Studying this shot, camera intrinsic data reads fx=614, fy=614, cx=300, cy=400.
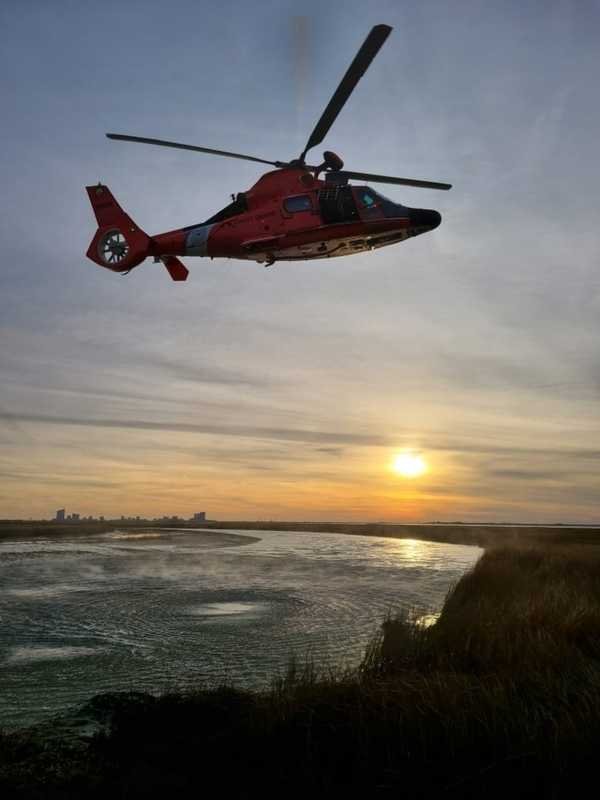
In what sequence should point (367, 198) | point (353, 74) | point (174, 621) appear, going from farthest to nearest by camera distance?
point (174, 621), point (367, 198), point (353, 74)

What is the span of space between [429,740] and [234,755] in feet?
8.09

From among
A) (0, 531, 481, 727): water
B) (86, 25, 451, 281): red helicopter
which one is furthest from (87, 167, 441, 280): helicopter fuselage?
(0, 531, 481, 727): water

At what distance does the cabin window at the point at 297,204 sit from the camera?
17.7 meters

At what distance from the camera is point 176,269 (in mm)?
19500

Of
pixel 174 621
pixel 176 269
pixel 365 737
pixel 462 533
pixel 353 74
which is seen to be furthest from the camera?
pixel 462 533

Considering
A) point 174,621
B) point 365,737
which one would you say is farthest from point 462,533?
point 365,737

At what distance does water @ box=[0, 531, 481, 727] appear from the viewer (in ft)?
41.3

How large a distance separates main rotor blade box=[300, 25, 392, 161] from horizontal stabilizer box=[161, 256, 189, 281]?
5.80 meters

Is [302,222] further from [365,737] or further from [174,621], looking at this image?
[365,737]

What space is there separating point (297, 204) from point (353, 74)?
4030 millimetres

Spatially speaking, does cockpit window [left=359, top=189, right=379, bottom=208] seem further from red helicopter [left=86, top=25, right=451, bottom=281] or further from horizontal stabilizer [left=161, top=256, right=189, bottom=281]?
horizontal stabilizer [left=161, top=256, right=189, bottom=281]

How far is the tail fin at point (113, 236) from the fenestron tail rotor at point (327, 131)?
9.98 ft

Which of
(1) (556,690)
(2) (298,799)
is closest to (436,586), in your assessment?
(1) (556,690)

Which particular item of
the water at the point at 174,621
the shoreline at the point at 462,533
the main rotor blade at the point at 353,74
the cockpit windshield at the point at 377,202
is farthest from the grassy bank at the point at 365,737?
the shoreline at the point at 462,533
